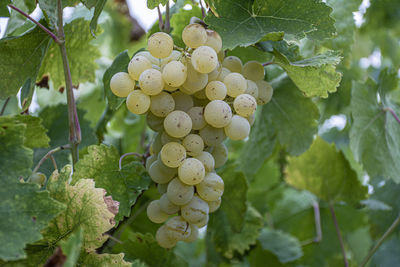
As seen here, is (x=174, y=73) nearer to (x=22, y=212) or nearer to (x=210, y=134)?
(x=210, y=134)

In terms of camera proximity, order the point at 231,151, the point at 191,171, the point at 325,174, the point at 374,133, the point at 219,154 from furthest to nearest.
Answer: the point at 231,151 → the point at 325,174 → the point at 374,133 → the point at 219,154 → the point at 191,171

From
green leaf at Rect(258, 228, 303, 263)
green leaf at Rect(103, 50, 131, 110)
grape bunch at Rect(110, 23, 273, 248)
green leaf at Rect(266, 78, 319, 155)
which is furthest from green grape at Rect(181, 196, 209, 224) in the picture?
green leaf at Rect(258, 228, 303, 263)

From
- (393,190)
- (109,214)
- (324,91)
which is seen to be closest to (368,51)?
(393,190)

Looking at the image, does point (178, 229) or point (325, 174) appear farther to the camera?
point (325, 174)

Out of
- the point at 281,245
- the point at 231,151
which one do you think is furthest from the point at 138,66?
the point at 231,151

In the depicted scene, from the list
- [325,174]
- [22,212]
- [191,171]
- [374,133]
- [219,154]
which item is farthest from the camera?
[325,174]

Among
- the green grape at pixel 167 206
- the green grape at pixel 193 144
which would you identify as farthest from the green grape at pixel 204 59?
the green grape at pixel 167 206

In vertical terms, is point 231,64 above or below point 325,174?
above
